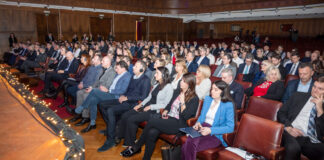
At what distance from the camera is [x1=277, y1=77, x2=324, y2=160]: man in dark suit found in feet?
7.30

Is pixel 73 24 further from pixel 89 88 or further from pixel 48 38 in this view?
pixel 89 88

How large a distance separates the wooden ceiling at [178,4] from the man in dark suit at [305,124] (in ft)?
39.6

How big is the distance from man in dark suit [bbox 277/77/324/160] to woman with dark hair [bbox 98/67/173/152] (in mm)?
1594

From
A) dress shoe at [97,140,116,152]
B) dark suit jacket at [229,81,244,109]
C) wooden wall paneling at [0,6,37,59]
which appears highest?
wooden wall paneling at [0,6,37,59]

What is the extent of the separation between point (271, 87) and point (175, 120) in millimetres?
1798

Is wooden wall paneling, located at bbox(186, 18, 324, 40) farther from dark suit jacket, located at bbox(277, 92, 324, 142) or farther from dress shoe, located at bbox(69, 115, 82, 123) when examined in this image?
dress shoe, located at bbox(69, 115, 82, 123)

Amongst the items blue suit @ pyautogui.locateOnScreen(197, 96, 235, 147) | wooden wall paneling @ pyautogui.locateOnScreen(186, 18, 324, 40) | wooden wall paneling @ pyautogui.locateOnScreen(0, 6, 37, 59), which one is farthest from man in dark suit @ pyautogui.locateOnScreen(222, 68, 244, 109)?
wooden wall paneling @ pyautogui.locateOnScreen(186, 18, 324, 40)

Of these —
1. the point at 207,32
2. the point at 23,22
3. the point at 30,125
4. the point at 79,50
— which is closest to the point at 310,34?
the point at 207,32

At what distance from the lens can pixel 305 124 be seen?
2.45 meters

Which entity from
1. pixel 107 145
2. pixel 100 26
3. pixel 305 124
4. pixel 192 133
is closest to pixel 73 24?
pixel 100 26

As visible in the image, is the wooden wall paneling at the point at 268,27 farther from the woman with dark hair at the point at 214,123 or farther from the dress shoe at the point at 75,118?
the dress shoe at the point at 75,118

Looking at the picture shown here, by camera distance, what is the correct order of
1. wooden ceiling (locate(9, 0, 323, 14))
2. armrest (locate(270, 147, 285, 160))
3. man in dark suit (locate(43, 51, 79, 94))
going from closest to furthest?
armrest (locate(270, 147, 285, 160)) → man in dark suit (locate(43, 51, 79, 94)) → wooden ceiling (locate(9, 0, 323, 14))

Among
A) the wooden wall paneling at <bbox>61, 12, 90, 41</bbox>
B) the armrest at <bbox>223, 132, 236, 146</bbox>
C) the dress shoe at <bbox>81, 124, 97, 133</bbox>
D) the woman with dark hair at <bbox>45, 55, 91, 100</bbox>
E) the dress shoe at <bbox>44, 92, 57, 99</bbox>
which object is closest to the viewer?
the armrest at <bbox>223, 132, 236, 146</bbox>

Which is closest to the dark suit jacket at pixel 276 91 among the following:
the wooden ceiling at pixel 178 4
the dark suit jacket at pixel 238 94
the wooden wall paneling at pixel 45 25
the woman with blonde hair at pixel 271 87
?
the woman with blonde hair at pixel 271 87
